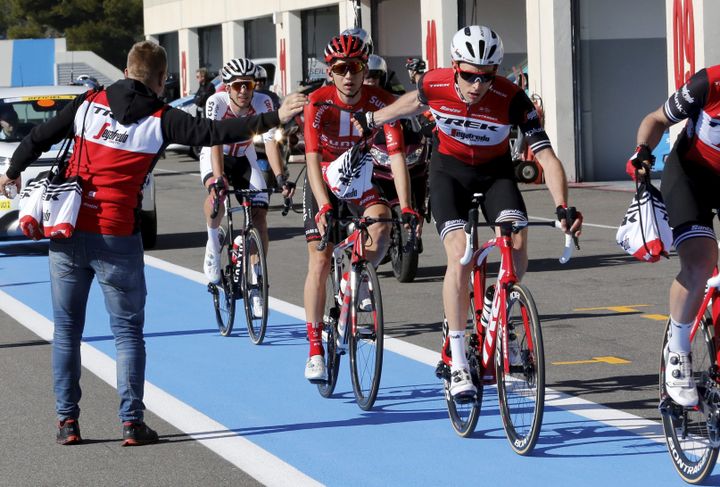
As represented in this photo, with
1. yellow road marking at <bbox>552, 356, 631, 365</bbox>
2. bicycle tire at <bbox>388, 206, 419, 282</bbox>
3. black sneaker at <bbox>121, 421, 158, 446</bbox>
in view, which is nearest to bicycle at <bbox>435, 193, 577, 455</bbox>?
black sneaker at <bbox>121, 421, 158, 446</bbox>

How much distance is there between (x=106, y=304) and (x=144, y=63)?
1.19 m

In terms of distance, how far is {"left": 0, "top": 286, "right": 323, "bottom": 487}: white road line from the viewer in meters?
6.46

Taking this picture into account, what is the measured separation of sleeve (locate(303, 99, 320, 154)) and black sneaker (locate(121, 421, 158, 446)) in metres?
1.90

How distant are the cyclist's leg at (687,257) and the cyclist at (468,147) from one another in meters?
0.75

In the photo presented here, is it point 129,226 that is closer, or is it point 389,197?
point 129,226

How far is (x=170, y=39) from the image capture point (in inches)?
2566

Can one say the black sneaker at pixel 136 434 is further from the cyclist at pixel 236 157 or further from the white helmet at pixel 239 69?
the white helmet at pixel 239 69

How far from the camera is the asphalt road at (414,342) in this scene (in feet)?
22.1

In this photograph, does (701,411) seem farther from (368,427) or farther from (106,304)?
(106,304)

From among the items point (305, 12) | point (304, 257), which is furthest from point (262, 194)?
point (305, 12)

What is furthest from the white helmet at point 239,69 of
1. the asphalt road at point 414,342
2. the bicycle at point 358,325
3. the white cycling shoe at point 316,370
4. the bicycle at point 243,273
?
the white cycling shoe at point 316,370

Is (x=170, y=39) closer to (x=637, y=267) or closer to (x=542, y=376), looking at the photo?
(x=637, y=267)

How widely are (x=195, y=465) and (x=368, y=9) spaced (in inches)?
1266

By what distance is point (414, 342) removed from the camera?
10.1 m
